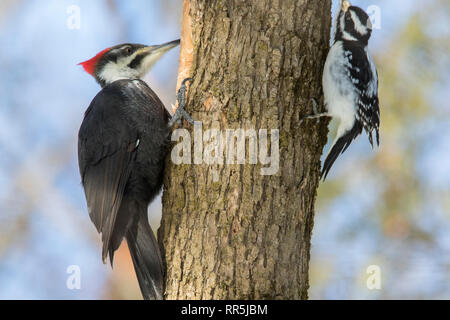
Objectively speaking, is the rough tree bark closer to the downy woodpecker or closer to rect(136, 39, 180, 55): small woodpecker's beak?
the downy woodpecker

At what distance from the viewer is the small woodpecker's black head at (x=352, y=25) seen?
11.8ft

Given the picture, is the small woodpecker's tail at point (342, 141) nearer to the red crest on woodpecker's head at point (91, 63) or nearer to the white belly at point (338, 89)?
the white belly at point (338, 89)

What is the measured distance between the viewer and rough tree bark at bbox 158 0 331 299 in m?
2.72

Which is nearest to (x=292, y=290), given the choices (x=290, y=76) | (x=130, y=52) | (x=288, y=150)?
(x=288, y=150)

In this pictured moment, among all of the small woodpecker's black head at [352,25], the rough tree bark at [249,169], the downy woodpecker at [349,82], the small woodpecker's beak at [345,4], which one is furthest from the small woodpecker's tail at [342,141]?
the small woodpecker's beak at [345,4]

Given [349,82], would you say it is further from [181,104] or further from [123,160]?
[123,160]

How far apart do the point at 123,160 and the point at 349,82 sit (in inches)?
62.3

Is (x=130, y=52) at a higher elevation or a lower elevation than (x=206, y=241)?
higher

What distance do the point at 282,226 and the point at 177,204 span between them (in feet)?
2.00

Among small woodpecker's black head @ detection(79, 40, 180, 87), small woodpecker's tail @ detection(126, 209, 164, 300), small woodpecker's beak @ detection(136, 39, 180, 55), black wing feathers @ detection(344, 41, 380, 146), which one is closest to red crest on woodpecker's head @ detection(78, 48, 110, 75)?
small woodpecker's black head @ detection(79, 40, 180, 87)

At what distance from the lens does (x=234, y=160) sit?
2820 mm

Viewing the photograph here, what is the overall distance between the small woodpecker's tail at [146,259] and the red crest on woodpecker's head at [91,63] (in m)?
1.53

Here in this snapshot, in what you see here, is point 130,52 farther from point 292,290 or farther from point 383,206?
point 383,206

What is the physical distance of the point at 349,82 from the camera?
3.40m
